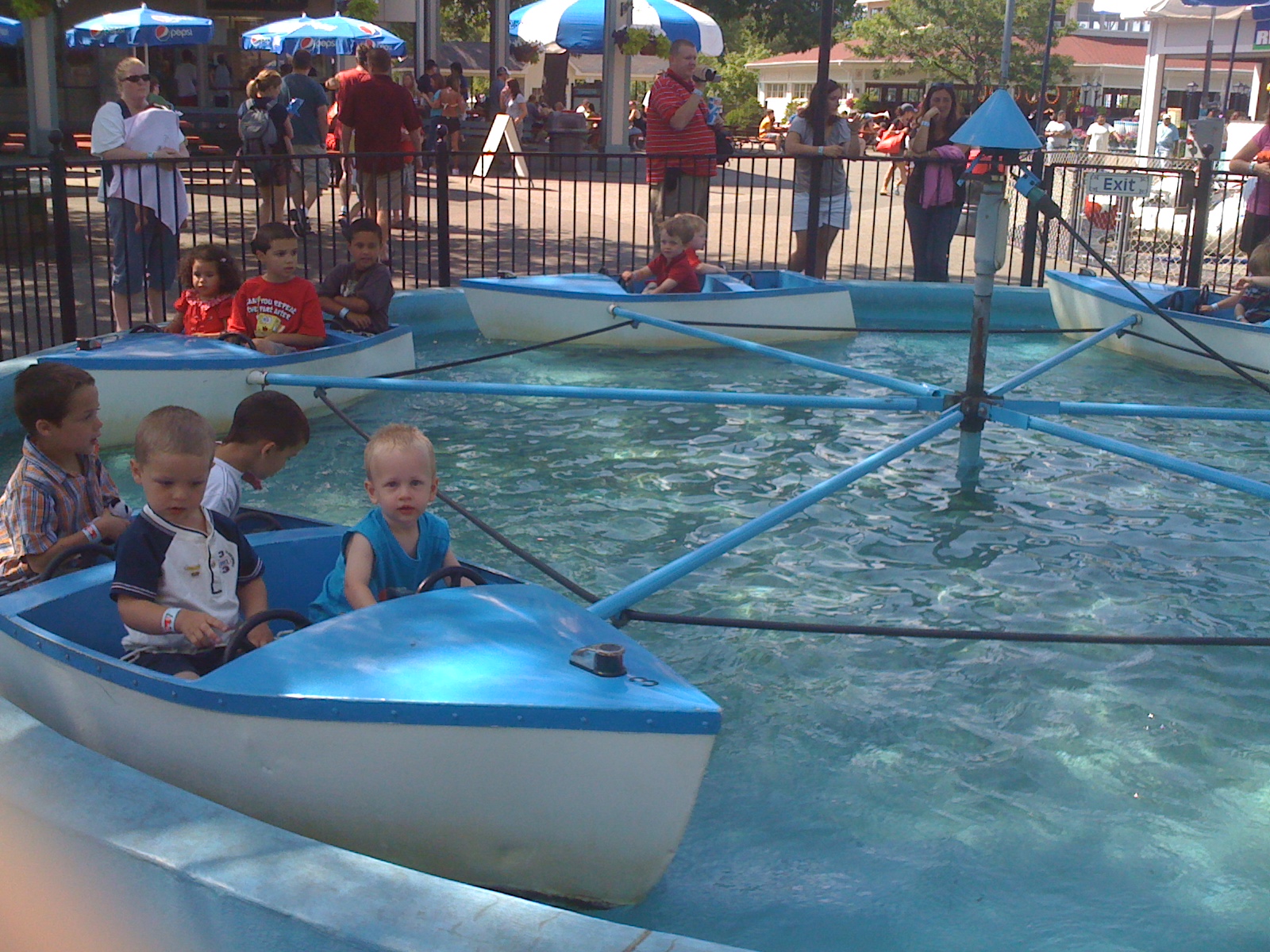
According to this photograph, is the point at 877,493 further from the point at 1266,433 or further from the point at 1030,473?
the point at 1266,433

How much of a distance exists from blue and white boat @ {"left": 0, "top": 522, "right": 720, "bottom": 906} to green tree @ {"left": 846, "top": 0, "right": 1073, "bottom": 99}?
49571mm

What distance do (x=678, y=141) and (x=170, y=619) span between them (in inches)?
319

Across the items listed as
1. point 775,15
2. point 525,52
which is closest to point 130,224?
point 525,52

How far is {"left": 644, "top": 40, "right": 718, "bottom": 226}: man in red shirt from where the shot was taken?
10.3 m

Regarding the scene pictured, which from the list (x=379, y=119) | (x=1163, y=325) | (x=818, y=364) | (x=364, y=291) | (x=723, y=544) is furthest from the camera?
(x=379, y=119)

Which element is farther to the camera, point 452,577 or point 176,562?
point 452,577

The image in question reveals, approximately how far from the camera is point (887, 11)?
2112 inches

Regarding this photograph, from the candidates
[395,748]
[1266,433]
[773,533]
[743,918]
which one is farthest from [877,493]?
[395,748]

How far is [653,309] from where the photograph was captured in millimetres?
8781

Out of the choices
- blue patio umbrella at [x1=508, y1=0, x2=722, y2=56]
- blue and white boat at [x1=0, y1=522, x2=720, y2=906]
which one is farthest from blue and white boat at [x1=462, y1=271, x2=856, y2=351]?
blue patio umbrella at [x1=508, y1=0, x2=722, y2=56]

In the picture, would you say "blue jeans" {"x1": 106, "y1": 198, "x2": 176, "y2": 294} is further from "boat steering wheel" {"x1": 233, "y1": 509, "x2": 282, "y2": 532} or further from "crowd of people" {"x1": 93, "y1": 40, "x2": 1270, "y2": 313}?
"boat steering wheel" {"x1": 233, "y1": 509, "x2": 282, "y2": 532}

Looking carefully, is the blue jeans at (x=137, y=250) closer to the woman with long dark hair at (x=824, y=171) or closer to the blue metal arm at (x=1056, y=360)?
the woman with long dark hair at (x=824, y=171)

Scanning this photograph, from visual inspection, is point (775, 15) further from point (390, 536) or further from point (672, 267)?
point (390, 536)

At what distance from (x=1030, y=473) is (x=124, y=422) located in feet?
14.7
